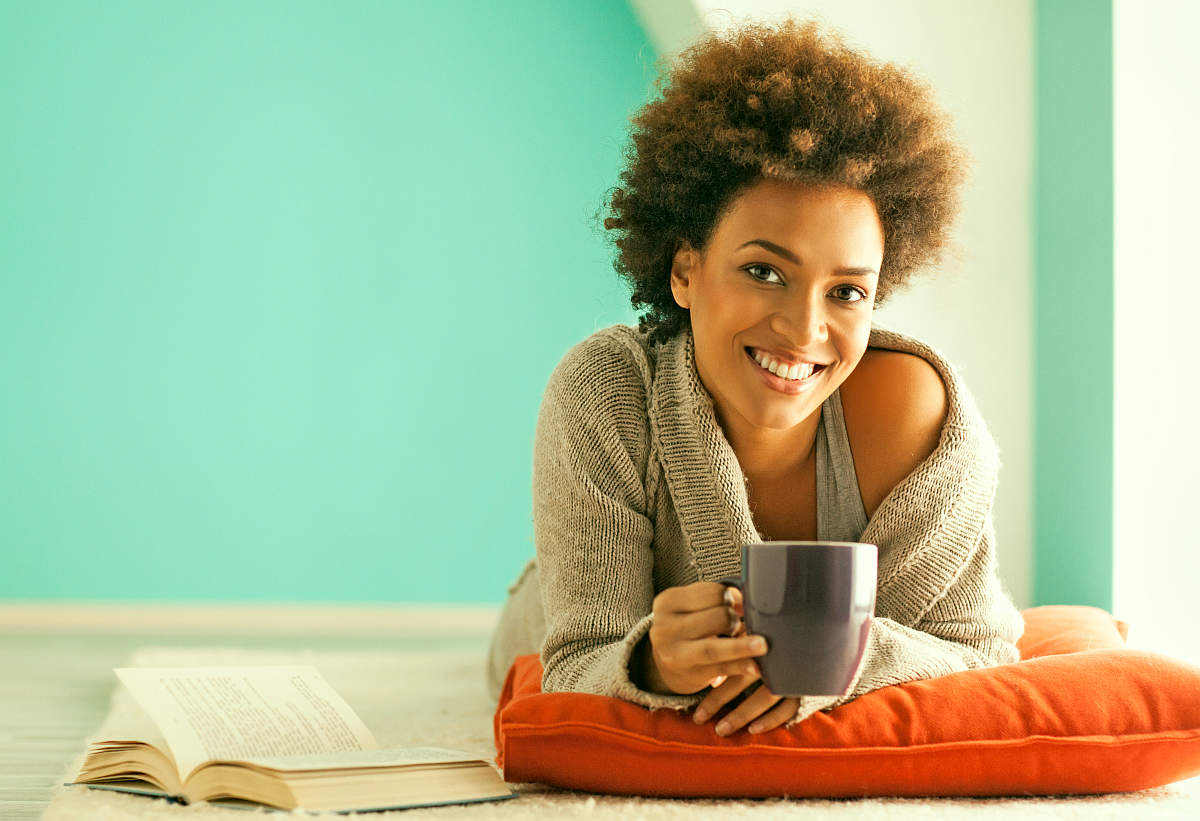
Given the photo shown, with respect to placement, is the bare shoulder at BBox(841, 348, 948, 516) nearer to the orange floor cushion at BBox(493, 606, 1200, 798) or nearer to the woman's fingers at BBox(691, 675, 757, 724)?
the orange floor cushion at BBox(493, 606, 1200, 798)

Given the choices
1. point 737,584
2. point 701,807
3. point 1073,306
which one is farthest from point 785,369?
point 1073,306

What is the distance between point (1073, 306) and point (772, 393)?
1.50 metres

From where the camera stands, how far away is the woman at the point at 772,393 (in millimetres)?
1313

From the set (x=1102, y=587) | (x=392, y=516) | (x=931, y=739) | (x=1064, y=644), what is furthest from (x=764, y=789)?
(x=392, y=516)

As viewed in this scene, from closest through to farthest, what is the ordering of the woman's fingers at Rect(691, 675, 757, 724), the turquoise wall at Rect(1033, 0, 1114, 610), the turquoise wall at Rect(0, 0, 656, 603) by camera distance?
1. the woman's fingers at Rect(691, 675, 757, 724)
2. the turquoise wall at Rect(1033, 0, 1114, 610)
3. the turquoise wall at Rect(0, 0, 656, 603)

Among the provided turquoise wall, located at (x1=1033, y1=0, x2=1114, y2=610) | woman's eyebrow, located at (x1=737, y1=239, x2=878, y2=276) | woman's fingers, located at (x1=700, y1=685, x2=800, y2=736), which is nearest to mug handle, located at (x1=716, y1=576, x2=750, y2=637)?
woman's fingers, located at (x1=700, y1=685, x2=800, y2=736)

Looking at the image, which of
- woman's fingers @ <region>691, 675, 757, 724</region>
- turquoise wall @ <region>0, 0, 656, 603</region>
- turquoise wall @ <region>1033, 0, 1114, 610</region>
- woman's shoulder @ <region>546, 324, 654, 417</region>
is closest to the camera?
woman's fingers @ <region>691, 675, 757, 724</region>

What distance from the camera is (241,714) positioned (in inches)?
48.4

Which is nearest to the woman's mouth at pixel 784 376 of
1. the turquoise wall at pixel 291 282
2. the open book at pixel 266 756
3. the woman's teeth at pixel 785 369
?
the woman's teeth at pixel 785 369

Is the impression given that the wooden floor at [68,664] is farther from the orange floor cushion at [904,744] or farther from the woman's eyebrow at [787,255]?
the woman's eyebrow at [787,255]

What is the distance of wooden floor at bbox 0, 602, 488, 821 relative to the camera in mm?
1381

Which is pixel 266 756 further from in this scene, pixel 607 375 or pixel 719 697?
pixel 607 375

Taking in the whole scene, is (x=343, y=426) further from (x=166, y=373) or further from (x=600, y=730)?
(x=600, y=730)

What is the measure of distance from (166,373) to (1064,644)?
3.06 metres
